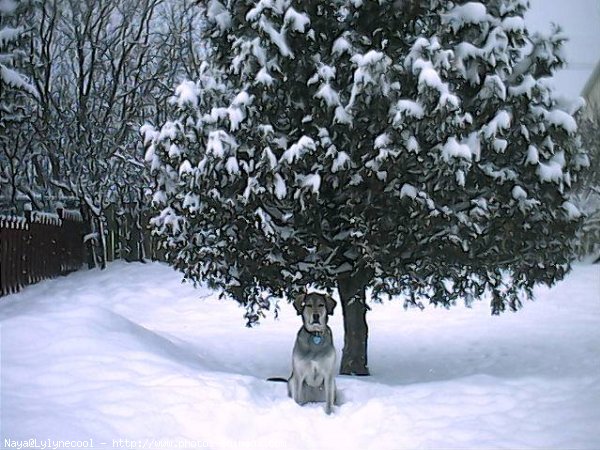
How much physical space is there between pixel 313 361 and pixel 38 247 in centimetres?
1061

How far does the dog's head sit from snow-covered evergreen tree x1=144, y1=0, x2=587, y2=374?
4.15 feet

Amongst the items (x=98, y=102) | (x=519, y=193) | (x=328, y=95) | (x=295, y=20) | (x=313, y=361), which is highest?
(x=98, y=102)

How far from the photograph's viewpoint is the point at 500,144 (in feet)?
25.4

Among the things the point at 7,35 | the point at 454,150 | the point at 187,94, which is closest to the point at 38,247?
the point at 7,35

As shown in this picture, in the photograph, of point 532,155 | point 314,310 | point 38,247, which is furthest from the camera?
point 38,247

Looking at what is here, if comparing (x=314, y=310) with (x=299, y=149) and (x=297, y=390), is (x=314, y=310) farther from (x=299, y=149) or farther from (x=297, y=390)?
(x=299, y=149)

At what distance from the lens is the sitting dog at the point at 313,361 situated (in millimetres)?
6660

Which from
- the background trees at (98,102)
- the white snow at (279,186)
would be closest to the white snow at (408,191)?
the white snow at (279,186)

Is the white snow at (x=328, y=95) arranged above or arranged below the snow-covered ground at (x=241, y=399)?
above

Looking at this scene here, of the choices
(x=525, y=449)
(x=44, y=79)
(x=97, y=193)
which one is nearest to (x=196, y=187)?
(x=525, y=449)

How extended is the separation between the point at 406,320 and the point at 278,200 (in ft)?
26.4

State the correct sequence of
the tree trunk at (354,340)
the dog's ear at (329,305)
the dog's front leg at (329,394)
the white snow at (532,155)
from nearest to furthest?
the dog's front leg at (329,394), the dog's ear at (329,305), the white snow at (532,155), the tree trunk at (354,340)

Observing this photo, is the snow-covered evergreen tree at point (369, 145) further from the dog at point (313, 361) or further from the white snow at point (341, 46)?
the dog at point (313, 361)

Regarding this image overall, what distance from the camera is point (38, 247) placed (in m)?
15.3
